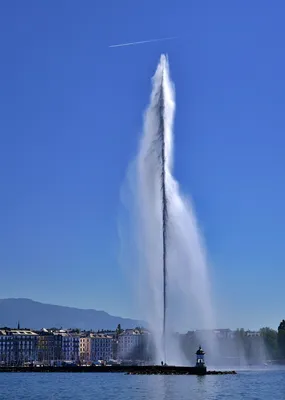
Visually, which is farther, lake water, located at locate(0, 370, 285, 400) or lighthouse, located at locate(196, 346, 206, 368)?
lighthouse, located at locate(196, 346, 206, 368)

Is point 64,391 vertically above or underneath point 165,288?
underneath

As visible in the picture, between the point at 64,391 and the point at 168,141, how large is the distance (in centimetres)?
2559

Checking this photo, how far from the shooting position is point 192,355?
158000 mm

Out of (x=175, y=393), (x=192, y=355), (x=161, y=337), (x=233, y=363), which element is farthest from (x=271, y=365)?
(x=175, y=393)

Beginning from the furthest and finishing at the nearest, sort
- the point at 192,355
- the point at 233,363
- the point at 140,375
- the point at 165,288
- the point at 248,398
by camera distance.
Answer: the point at 233,363, the point at 192,355, the point at 140,375, the point at 165,288, the point at 248,398

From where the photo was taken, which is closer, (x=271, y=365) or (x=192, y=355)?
(x=192, y=355)

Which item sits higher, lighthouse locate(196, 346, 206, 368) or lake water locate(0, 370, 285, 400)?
lighthouse locate(196, 346, 206, 368)

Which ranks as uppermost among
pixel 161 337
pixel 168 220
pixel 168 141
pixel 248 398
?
pixel 168 141

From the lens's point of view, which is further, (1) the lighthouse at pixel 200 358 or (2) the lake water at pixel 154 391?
(1) the lighthouse at pixel 200 358

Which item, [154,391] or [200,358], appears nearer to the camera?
[154,391]

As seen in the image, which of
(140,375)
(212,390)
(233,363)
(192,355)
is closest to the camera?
(212,390)

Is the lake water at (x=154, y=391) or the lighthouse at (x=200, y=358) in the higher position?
the lighthouse at (x=200, y=358)

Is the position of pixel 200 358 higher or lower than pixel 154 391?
higher

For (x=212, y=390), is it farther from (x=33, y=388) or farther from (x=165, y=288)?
(x=33, y=388)
